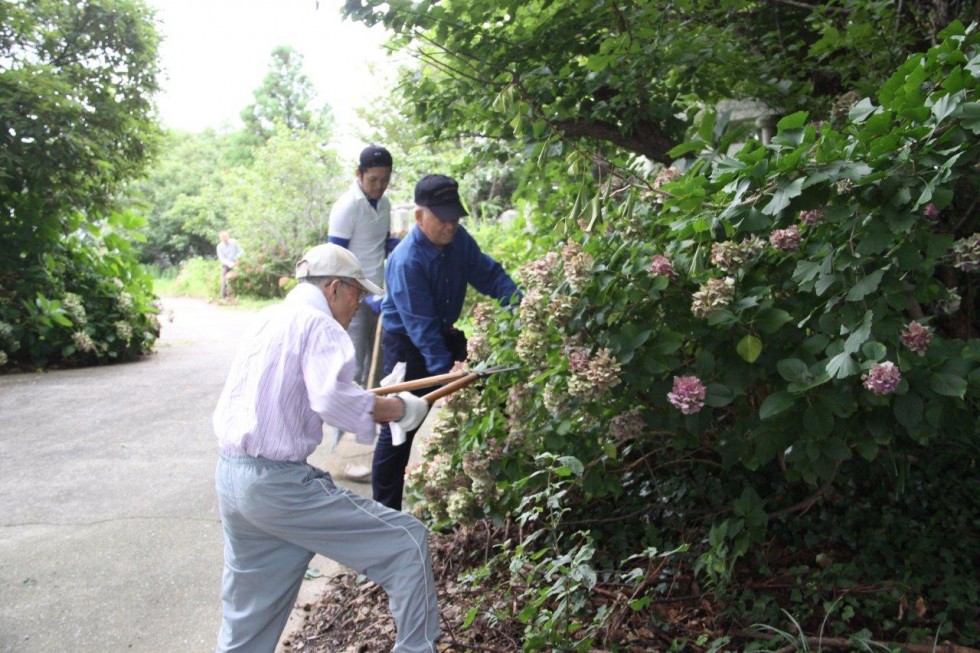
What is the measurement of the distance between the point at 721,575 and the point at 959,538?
1.16 m

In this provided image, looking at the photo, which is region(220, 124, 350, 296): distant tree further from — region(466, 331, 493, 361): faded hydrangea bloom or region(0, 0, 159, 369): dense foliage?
region(466, 331, 493, 361): faded hydrangea bloom

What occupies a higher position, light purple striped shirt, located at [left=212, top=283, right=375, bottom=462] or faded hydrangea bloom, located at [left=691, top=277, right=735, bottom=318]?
faded hydrangea bloom, located at [left=691, top=277, right=735, bottom=318]

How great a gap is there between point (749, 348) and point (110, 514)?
4.38 meters

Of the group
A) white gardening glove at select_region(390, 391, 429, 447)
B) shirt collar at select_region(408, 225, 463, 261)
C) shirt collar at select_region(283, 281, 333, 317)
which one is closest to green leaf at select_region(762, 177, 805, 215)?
white gardening glove at select_region(390, 391, 429, 447)

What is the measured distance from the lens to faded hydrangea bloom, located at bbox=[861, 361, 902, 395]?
271cm

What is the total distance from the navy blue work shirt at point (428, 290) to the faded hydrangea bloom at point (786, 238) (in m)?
1.73

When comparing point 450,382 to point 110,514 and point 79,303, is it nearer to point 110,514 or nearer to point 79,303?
point 110,514

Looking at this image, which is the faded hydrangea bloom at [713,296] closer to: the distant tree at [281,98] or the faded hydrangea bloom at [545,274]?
the faded hydrangea bloom at [545,274]

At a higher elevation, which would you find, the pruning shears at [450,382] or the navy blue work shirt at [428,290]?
the navy blue work shirt at [428,290]

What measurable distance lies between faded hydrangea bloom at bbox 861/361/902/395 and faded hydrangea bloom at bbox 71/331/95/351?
996 cm

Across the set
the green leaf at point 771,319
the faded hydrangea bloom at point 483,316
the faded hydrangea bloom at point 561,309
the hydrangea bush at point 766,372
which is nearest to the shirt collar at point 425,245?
the faded hydrangea bloom at point 483,316

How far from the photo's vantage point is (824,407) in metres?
3.08

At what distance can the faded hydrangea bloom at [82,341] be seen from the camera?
10.8m

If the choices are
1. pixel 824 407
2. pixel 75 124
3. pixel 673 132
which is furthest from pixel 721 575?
pixel 75 124
